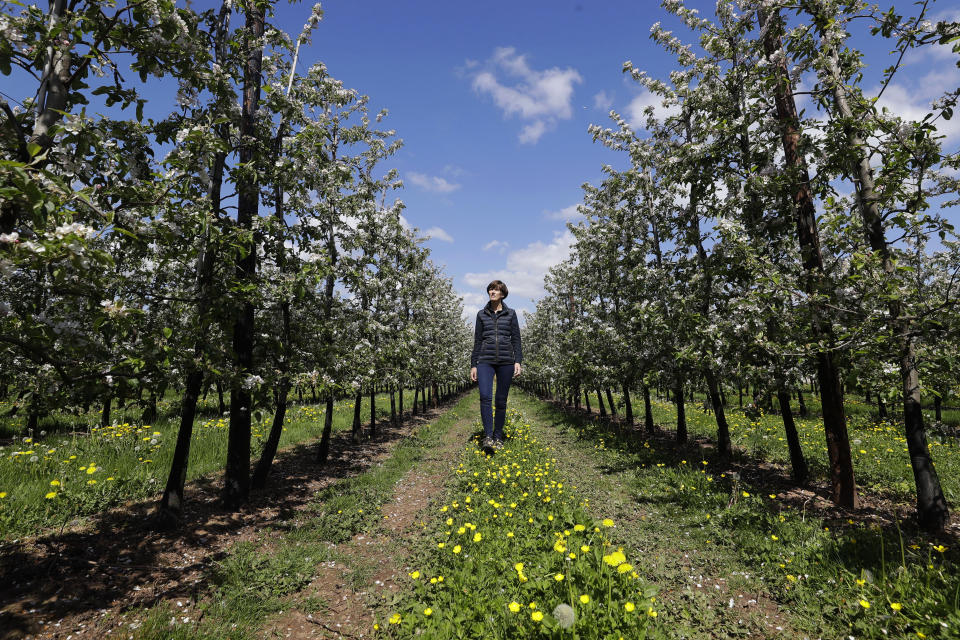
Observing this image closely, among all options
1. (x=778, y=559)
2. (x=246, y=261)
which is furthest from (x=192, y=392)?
(x=778, y=559)

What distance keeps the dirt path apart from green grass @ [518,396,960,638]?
591 centimetres

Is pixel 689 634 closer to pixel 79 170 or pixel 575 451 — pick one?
pixel 79 170

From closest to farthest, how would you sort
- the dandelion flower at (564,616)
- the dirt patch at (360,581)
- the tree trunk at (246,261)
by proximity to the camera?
the dandelion flower at (564,616)
the dirt patch at (360,581)
the tree trunk at (246,261)

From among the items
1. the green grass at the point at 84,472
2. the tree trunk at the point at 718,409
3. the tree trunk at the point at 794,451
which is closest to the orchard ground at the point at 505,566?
the tree trunk at the point at 794,451

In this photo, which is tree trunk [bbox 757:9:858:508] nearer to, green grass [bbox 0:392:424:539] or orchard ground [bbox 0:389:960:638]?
orchard ground [bbox 0:389:960:638]

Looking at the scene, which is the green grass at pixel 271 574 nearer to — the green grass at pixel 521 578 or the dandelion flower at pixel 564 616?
the green grass at pixel 521 578

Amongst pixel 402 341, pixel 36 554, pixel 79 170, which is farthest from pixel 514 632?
pixel 402 341

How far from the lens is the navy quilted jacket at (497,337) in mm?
8766

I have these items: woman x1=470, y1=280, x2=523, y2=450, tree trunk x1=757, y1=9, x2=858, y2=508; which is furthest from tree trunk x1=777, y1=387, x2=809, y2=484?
woman x1=470, y1=280, x2=523, y2=450

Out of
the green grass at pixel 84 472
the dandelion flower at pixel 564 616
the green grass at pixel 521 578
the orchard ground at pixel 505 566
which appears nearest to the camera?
the dandelion flower at pixel 564 616

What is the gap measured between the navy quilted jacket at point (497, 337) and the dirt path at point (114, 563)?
4.91 m

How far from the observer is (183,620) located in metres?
4.03

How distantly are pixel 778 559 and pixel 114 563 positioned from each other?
878cm

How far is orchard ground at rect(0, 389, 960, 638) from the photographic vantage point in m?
3.78
